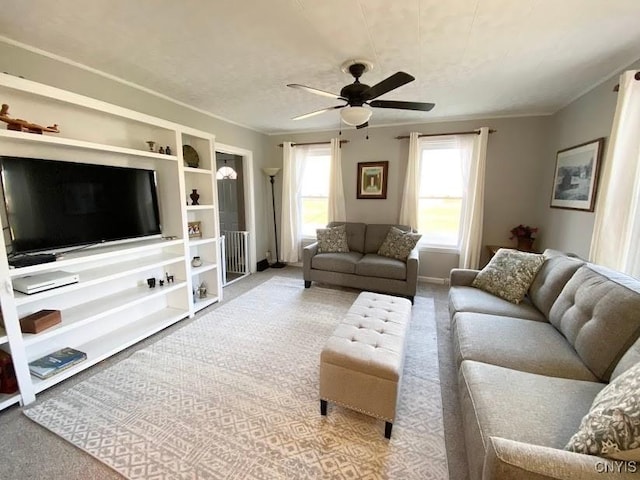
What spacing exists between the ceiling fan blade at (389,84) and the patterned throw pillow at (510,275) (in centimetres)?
179

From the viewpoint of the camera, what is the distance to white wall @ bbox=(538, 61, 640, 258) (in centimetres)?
251

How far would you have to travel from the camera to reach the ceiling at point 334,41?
63.2 inches

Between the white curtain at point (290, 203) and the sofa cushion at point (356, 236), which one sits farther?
the white curtain at point (290, 203)

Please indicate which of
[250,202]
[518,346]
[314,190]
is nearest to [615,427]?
[518,346]

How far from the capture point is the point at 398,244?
3807 millimetres

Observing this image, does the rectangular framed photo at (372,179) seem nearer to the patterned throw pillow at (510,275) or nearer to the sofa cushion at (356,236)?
the sofa cushion at (356,236)

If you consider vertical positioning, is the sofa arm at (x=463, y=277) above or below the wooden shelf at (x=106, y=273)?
below

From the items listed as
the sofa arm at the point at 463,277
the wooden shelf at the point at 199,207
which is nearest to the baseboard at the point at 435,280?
the sofa arm at the point at 463,277

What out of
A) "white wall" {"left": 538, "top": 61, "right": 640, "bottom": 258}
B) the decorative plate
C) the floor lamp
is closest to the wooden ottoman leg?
"white wall" {"left": 538, "top": 61, "right": 640, "bottom": 258}

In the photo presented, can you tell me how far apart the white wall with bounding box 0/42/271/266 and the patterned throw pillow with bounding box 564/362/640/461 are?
11.6 ft

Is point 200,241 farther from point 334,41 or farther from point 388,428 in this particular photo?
point 388,428

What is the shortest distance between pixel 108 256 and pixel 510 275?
343 centimetres

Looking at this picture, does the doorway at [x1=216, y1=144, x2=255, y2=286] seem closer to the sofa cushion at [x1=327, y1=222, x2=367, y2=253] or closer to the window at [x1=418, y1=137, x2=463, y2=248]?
the sofa cushion at [x1=327, y1=222, x2=367, y2=253]

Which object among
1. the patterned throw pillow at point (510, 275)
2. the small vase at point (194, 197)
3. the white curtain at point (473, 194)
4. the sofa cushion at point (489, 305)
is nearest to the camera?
the sofa cushion at point (489, 305)
